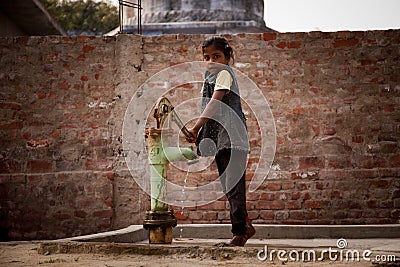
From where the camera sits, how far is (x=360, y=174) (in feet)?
Answer: 22.7

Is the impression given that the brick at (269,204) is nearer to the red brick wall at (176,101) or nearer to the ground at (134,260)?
the red brick wall at (176,101)

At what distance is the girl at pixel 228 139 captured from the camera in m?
4.70

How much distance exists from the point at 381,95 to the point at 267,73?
1.12m

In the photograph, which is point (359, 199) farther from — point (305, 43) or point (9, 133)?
point (9, 133)

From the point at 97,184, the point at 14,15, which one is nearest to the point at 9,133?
the point at 97,184

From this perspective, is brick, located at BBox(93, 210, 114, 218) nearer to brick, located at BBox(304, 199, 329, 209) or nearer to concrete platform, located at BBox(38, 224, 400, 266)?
concrete platform, located at BBox(38, 224, 400, 266)

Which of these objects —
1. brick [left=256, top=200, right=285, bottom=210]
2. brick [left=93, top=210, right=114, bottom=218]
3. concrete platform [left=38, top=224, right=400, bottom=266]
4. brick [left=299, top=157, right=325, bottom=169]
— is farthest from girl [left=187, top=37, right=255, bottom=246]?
brick [left=93, top=210, right=114, bottom=218]

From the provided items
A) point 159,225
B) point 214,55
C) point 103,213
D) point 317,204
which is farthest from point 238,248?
point 103,213

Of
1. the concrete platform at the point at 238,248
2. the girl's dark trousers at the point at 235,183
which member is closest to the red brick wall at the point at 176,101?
the concrete platform at the point at 238,248

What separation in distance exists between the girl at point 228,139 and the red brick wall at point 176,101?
86.0 inches

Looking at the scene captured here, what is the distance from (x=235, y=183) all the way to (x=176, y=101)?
250 centimetres

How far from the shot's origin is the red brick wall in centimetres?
692

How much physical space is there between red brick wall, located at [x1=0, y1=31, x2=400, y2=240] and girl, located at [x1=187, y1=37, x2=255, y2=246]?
218 centimetres

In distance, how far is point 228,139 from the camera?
4715mm
